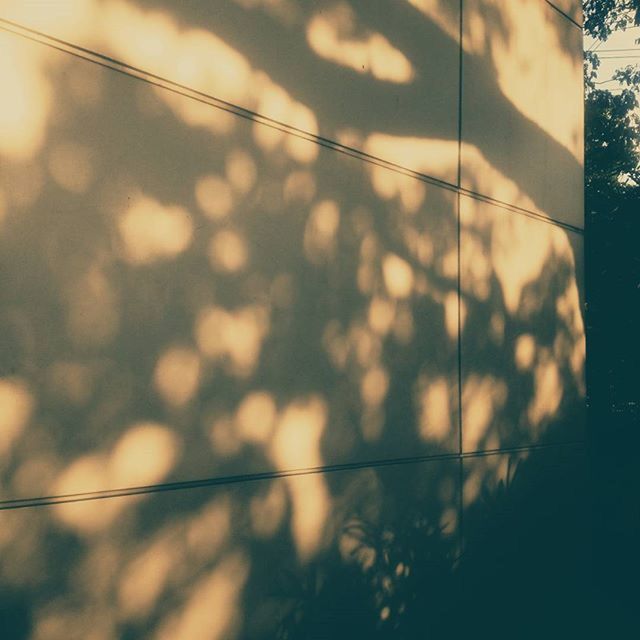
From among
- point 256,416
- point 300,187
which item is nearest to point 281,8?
point 300,187

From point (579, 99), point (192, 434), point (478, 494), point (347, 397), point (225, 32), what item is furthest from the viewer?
point (579, 99)

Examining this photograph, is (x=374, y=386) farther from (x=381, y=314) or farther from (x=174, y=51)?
(x=174, y=51)

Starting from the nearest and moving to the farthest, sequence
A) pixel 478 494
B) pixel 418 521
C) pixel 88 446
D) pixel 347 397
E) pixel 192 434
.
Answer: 1. pixel 88 446
2. pixel 192 434
3. pixel 347 397
4. pixel 418 521
5. pixel 478 494

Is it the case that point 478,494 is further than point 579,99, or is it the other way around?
point 579,99

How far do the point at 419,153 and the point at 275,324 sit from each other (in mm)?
1682

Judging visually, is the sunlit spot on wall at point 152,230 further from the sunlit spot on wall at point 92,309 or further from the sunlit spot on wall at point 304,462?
the sunlit spot on wall at point 304,462

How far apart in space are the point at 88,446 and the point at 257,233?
1286 mm

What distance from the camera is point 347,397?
3992 mm

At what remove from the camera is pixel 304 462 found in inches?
147

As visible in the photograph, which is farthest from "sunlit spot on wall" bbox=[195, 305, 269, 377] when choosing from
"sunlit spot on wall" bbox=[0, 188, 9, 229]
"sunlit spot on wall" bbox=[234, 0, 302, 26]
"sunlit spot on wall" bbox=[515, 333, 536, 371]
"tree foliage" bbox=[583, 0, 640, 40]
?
"tree foliage" bbox=[583, 0, 640, 40]

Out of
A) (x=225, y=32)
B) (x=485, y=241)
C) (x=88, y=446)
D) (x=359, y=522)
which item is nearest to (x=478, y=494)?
(x=359, y=522)

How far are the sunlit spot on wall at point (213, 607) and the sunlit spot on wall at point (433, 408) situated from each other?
157 centimetres

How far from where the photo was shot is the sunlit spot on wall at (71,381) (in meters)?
2.75

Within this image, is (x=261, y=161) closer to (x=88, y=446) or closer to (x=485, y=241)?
(x=88, y=446)
